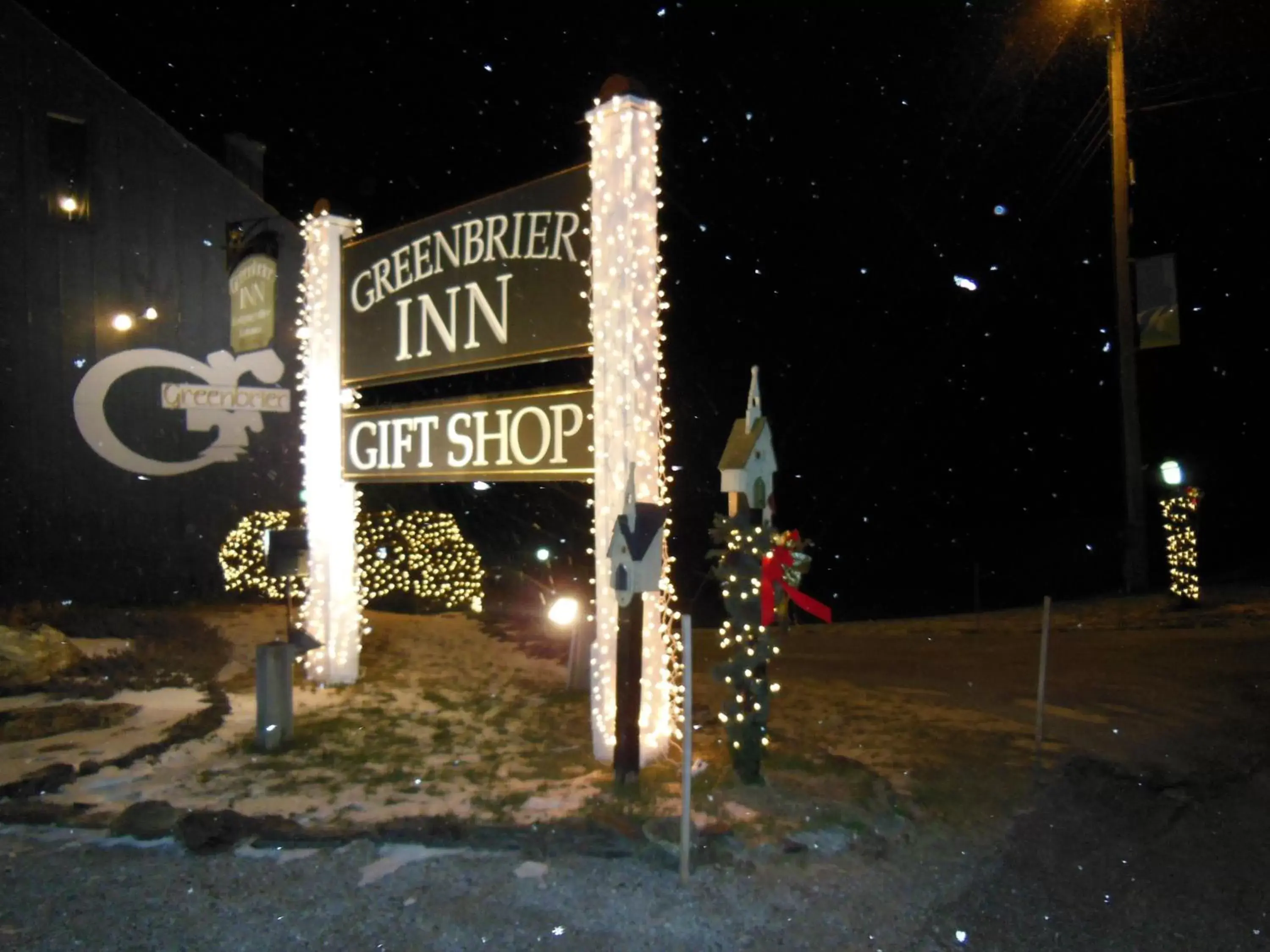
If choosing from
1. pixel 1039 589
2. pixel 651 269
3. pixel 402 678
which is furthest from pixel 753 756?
pixel 1039 589

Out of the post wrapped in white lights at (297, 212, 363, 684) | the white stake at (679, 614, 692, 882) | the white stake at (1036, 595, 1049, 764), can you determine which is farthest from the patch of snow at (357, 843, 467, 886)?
the post wrapped in white lights at (297, 212, 363, 684)

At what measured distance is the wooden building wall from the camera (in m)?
15.1

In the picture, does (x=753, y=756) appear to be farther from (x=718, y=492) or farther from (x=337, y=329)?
(x=718, y=492)

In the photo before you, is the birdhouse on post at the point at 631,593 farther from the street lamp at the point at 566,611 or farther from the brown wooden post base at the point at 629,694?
the street lamp at the point at 566,611

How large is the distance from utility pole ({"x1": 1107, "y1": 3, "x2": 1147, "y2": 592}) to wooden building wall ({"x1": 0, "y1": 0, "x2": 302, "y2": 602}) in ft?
44.4

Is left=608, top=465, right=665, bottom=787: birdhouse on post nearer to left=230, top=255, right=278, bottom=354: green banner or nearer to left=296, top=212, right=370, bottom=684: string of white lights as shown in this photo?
left=296, top=212, right=370, bottom=684: string of white lights

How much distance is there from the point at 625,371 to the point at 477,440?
175 cm

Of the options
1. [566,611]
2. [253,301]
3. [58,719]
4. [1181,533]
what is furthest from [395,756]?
[1181,533]

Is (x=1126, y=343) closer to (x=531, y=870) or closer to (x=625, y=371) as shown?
(x=625, y=371)

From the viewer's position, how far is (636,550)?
6531 mm

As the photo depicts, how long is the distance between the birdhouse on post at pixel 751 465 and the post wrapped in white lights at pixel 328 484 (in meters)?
4.49

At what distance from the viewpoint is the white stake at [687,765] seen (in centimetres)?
528

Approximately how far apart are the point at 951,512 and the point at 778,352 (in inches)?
313

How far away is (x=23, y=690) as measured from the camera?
9.24 metres
